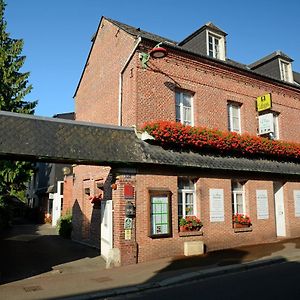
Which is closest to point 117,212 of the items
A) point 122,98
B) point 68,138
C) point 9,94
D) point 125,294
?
point 68,138

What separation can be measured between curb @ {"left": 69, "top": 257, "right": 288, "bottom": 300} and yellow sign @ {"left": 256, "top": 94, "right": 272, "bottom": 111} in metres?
7.49

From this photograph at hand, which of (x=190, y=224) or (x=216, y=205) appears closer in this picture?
(x=190, y=224)

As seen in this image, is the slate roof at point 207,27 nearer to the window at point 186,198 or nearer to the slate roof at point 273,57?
the slate roof at point 273,57

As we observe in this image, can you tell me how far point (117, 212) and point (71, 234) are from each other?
881 cm

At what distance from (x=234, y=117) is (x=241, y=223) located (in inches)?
193

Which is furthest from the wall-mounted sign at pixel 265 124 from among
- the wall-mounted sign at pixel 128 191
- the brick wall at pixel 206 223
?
the wall-mounted sign at pixel 128 191

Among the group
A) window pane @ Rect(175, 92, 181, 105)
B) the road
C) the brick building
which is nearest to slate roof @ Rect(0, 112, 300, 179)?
the brick building

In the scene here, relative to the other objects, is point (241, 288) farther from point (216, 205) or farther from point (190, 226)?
point (216, 205)

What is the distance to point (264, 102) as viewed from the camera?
15719 millimetres

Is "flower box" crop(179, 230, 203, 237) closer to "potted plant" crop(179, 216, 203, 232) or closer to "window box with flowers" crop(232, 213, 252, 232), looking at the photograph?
"potted plant" crop(179, 216, 203, 232)

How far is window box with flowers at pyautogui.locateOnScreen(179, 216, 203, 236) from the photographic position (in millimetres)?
11984

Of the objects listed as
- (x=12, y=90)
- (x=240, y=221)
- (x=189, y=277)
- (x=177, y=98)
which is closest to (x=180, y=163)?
(x=177, y=98)

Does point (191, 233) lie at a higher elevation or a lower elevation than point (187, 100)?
lower

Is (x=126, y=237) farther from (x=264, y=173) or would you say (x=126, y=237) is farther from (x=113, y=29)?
(x=113, y=29)
